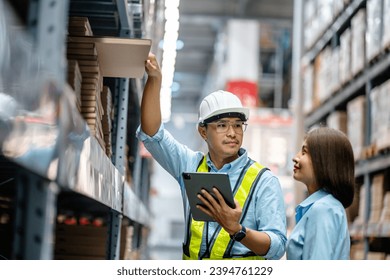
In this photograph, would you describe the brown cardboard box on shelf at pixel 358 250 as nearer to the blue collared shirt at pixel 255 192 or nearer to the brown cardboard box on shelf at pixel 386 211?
the brown cardboard box on shelf at pixel 386 211

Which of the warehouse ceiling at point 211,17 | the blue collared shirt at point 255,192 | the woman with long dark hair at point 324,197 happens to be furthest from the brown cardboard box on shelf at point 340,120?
the warehouse ceiling at point 211,17

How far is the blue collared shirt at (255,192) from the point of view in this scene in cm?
222

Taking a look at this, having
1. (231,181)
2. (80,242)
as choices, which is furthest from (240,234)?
(80,242)

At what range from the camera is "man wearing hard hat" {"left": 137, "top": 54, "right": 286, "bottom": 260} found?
7.27 feet

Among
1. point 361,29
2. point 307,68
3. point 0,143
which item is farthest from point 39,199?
point 307,68

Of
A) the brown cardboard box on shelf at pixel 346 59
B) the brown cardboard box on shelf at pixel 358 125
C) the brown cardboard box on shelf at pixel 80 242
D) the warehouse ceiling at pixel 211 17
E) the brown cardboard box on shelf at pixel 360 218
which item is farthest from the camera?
the warehouse ceiling at pixel 211 17

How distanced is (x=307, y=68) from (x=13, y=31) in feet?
19.6

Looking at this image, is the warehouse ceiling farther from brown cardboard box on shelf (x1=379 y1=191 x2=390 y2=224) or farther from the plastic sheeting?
the plastic sheeting

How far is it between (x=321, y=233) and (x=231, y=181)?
19.8 inches

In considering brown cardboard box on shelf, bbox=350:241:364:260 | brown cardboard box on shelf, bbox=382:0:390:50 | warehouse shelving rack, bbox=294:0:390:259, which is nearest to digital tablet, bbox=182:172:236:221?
warehouse shelving rack, bbox=294:0:390:259

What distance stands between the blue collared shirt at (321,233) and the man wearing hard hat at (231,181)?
0.52 feet

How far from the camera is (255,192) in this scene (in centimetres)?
229

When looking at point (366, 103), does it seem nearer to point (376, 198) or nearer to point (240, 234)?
point (376, 198)
